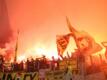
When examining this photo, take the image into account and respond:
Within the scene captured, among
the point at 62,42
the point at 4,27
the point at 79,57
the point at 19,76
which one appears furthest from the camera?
the point at 4,27

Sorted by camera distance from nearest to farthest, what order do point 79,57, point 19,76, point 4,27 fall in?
point 79,57 → point 19,76 → point 4,27

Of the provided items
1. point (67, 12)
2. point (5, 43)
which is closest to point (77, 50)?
point (67, 12)

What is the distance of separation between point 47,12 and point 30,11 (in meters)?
0.24

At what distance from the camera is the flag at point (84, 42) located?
2478 mm

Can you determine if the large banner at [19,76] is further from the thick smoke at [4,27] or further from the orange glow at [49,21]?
the thick smoke at [4,27]

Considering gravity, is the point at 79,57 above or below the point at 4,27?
below

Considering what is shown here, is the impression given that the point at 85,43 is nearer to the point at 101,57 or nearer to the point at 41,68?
the point at 101,57

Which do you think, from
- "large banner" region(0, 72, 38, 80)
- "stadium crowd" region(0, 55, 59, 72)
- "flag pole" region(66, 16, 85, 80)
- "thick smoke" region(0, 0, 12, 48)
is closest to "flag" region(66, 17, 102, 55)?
"flag pole" region(66, 16, 85, 80)

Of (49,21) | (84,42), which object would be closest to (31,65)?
(49,21)

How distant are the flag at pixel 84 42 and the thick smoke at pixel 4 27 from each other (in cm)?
82

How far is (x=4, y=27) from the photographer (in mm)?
2949

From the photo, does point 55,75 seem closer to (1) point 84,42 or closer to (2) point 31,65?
(2) point 31,65

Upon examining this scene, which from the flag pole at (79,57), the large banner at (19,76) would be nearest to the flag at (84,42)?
the flag pole at (79,57)

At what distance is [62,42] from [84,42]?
0.87ft
